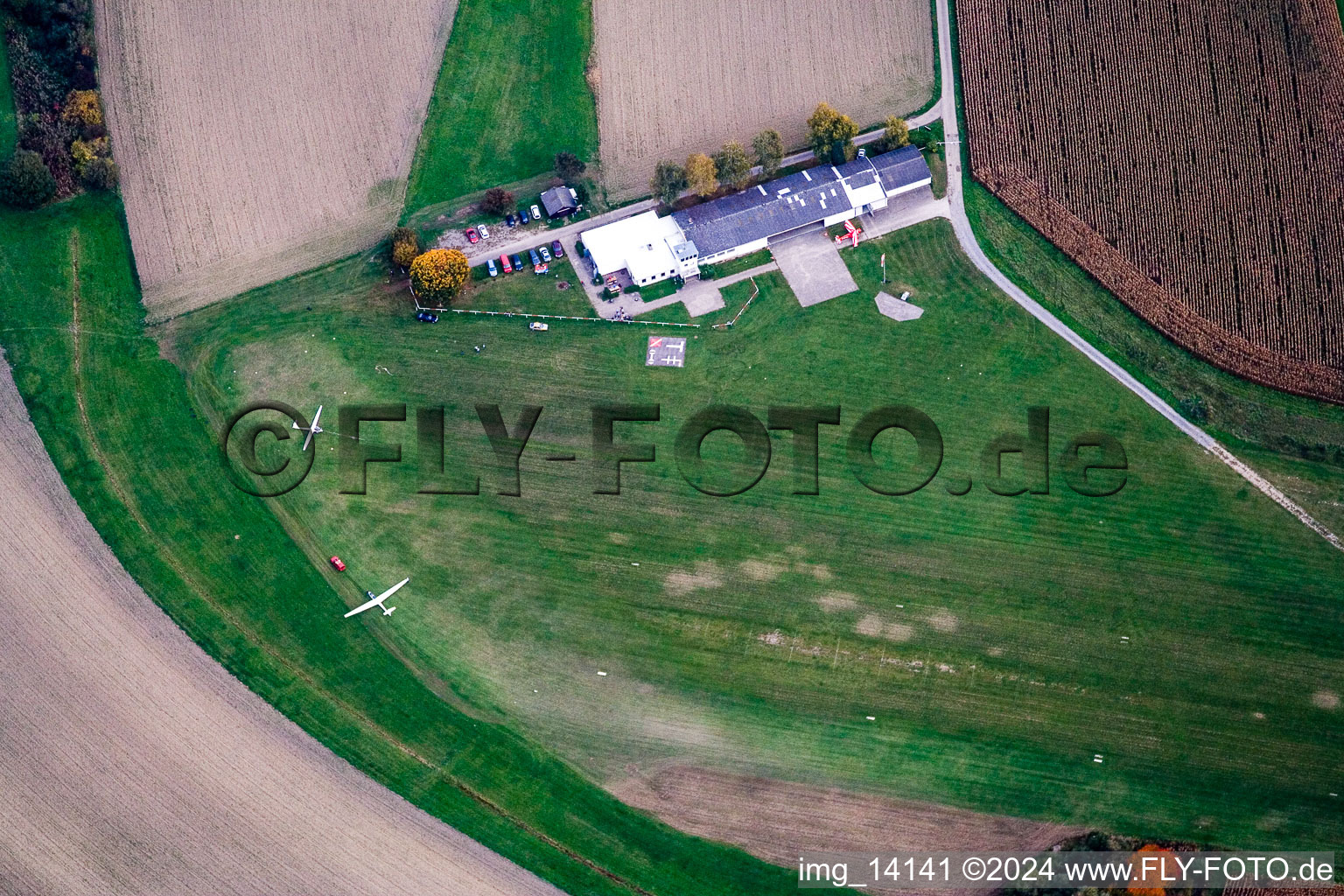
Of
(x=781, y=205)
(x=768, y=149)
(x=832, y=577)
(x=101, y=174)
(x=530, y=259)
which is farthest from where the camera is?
(x=781, y=205)

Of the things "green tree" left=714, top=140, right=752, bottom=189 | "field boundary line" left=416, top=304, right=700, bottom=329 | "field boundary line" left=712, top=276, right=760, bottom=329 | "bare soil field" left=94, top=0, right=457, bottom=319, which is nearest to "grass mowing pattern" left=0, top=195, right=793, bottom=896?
"bare soil field" left=94, top=0, right=457, bottom=319

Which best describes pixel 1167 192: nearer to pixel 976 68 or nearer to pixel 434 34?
pixel 976 68

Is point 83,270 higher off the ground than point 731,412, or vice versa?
point 83,270

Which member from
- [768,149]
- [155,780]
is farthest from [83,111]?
[768,149]

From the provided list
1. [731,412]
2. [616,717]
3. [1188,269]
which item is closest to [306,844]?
[616,717]

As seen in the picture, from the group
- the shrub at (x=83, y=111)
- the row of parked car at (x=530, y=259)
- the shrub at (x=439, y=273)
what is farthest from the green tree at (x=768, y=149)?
the shrub at (x=83, y=111)

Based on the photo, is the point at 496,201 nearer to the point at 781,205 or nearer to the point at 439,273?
the point at 439,273
